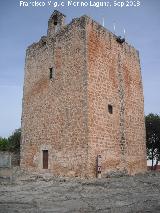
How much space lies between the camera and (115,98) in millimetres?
14203

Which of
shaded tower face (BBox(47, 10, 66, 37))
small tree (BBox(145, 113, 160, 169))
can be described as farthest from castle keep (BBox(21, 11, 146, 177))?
small tree (BBox(145, 113, 160, 169))

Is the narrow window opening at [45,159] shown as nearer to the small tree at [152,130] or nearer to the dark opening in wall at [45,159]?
the dark opening in wall at [45,159]

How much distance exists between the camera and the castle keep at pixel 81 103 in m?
12.4

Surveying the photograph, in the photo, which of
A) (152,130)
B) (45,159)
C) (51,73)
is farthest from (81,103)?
(152,130)

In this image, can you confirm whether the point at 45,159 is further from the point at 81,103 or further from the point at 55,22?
the point at 55,22

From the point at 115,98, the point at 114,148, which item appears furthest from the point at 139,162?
the point at 115,98

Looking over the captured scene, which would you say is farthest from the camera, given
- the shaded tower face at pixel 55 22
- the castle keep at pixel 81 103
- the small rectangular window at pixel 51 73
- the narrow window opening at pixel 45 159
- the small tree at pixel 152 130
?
the small tree at pixel 152 130

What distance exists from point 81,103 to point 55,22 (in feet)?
19.4

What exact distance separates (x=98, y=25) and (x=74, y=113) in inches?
199

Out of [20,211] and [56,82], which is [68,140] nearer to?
[56,82]

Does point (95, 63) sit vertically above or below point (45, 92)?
above

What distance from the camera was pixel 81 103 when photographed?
12477 millimetres

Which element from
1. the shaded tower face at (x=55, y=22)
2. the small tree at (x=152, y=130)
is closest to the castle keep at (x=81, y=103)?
the shaded tower face at (x=55, y=22)

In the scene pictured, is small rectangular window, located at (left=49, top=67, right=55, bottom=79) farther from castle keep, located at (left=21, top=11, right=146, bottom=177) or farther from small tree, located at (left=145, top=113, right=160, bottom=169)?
small tree, located at (left=145, top=113, right=160, bottom=169)
